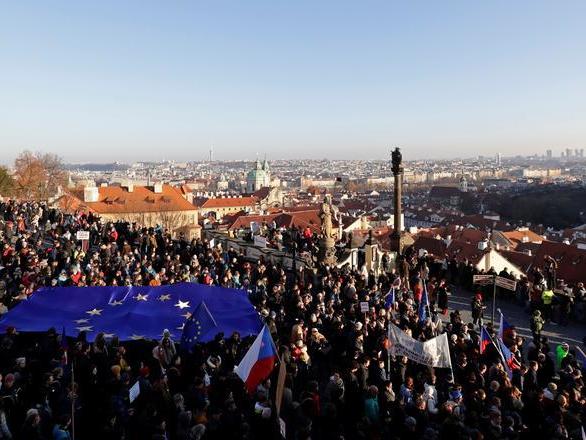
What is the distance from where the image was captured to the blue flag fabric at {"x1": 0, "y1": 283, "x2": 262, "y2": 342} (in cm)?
1178

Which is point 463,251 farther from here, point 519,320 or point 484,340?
point 484,340

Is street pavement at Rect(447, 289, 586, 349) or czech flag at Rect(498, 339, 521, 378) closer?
czech flag at Rect(498, 339, 521, 378)

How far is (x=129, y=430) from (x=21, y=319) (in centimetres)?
535

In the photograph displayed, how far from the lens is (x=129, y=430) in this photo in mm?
7887

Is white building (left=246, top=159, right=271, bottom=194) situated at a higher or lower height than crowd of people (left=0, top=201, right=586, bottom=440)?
lower

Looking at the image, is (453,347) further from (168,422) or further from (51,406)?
(51,406)

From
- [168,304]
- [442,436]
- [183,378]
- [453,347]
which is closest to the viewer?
[442,436]

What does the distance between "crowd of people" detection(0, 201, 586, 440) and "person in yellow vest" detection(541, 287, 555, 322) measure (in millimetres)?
2279

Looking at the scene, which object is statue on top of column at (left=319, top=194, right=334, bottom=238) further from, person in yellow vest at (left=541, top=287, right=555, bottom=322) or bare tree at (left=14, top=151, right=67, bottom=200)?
bare tree at (left=14, top=151, right=67, bottom=200)

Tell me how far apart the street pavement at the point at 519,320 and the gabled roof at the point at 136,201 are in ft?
140

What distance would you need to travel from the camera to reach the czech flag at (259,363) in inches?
319

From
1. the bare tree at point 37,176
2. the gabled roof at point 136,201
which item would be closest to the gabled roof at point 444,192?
the gabled roof at point 136,201

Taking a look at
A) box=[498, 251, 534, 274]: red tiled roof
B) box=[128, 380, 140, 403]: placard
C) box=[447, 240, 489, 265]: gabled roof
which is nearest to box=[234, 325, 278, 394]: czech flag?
box=[128, 380, 140, 403]: placard

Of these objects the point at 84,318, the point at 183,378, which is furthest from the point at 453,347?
the point at 84,318
